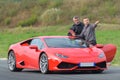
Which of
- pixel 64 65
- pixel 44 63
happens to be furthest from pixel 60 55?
pixel 44 63

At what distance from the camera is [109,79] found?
607 inches

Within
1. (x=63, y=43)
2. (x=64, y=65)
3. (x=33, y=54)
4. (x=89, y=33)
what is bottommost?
(x=64, y=65)

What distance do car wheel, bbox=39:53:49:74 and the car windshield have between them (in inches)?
20.3

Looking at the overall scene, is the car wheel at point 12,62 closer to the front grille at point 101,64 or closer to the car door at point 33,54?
the car door at point 33,54

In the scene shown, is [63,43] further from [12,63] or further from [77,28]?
[77,28]

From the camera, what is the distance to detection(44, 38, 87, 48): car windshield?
→ 18142 millimetres

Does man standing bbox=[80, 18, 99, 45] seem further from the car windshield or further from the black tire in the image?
the black tire

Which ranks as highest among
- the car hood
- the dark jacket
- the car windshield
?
the dark jacket

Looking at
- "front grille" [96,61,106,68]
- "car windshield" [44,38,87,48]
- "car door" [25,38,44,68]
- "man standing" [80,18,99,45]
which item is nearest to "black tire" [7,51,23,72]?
"car door" [25,38,44,68]

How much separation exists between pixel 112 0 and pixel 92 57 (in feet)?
212

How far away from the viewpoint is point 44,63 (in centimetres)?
1755

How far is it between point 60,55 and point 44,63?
1.76ft

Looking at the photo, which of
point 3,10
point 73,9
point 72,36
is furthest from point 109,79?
point 3,10

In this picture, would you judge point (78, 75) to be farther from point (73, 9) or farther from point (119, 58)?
point (73, 9)
